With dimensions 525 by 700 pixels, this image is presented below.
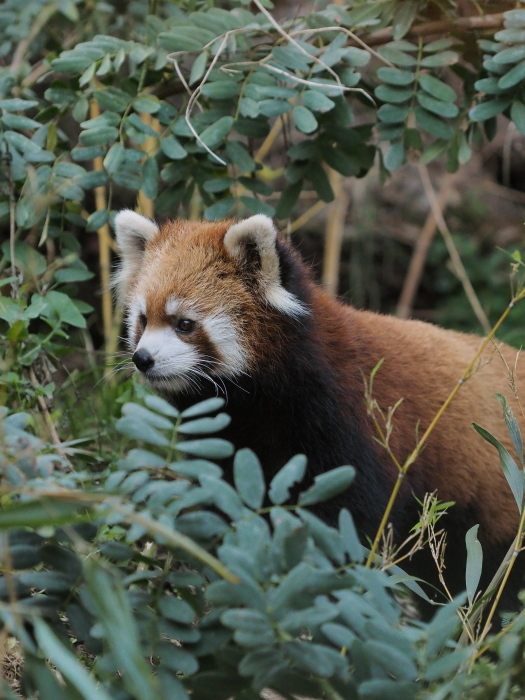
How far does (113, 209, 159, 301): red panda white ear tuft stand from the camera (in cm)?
347

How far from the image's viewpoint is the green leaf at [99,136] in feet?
11.7

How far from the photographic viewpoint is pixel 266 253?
3.07m

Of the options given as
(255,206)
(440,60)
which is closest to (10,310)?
(255,206)

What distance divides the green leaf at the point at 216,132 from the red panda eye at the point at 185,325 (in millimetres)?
878

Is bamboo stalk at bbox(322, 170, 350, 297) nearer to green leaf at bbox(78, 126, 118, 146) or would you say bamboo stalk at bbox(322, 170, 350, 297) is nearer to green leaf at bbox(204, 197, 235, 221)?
green leaf at bbox(204, 197, 235, 221)

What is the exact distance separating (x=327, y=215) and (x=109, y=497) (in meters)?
6.15

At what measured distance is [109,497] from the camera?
64.9 inches

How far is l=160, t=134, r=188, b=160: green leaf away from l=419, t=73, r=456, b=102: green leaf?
1.10 metres

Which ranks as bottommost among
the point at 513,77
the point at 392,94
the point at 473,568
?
the point at 473,568

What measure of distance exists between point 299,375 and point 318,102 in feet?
3.98

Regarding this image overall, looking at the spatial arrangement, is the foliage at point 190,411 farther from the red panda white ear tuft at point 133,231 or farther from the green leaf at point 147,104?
the red panda white ear tuft at point 133,231

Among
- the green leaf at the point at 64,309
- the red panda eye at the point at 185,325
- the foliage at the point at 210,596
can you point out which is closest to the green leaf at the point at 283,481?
the foliage at the point at 210,596

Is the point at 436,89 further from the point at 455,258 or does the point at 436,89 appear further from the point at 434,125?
the point at 455,258

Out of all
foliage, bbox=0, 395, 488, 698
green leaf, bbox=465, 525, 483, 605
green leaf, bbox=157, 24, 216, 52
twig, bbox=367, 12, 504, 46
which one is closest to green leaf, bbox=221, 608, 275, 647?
foliage, bbox=0, 395, 488, 698
